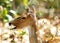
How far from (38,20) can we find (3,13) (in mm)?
387

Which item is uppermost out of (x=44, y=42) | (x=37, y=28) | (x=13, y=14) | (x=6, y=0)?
(x=6, y=0)

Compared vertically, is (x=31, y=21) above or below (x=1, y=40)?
above

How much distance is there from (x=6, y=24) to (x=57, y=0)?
71 cm

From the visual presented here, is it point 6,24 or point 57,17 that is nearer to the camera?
point 6,24

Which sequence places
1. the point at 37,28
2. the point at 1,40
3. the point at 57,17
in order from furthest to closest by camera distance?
the point at 57,17
the point at 37,28
the point at 1,40

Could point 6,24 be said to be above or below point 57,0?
below

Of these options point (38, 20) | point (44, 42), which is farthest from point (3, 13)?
point (44, 42)

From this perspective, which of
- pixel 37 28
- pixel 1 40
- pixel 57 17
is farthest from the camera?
pixel 57 17

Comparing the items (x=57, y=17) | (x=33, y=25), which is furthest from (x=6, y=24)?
(x=57, y=17)

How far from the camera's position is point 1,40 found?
211cm

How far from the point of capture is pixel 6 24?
2.29 m

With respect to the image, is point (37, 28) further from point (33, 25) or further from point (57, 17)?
point (57, 17)

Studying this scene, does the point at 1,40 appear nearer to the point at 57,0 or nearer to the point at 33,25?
the point at 33,25

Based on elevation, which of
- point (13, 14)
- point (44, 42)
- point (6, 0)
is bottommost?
point (44, 42)
